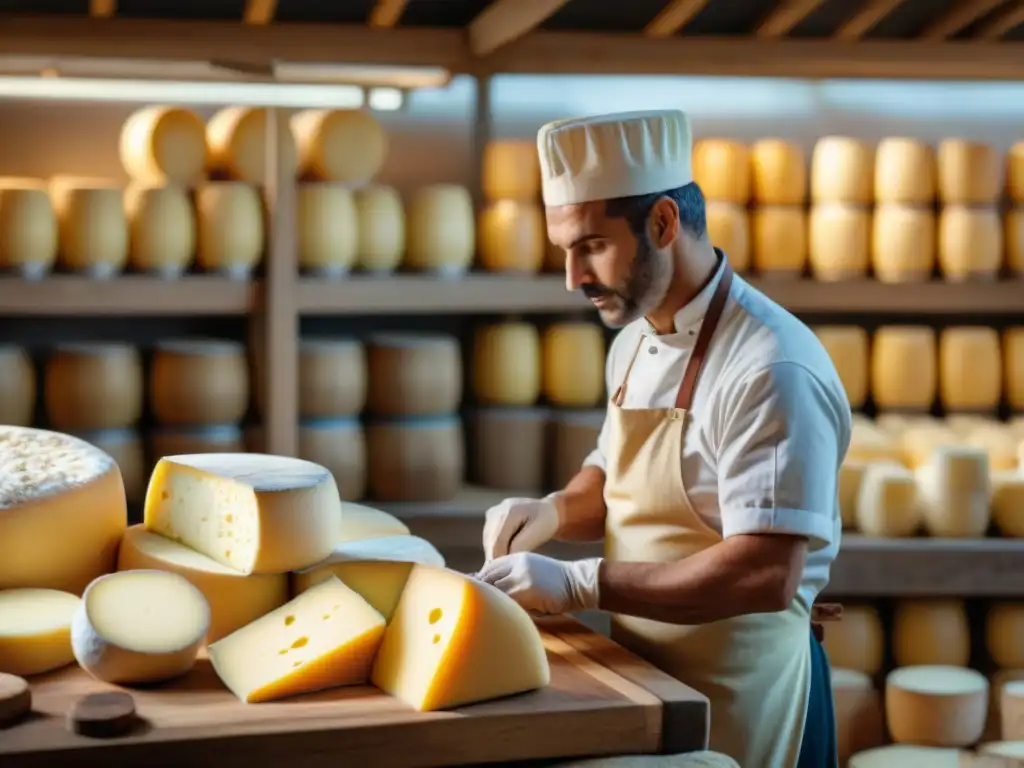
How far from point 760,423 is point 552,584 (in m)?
0.35

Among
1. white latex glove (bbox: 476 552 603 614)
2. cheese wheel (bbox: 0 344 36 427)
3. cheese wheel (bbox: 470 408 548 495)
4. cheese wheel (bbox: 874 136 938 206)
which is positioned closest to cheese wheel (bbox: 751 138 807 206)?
cheese wheel (bbox: 874 136 938 206)

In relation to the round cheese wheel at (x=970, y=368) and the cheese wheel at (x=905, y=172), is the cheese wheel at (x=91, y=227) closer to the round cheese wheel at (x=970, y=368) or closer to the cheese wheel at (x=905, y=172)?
the cheese wheel at (x=905, y=172)

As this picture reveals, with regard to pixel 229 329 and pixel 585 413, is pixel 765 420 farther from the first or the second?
pixel 229 329

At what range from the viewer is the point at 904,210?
3645 millimetres

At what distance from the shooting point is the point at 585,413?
3615 millimetres

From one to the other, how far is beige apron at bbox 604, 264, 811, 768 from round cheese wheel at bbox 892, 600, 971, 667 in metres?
1.46

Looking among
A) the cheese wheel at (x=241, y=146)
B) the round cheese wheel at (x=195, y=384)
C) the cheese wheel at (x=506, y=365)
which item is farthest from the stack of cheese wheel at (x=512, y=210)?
the round cheese wheel at (x=195, y=384)

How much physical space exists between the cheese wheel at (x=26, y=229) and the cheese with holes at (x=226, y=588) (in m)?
1.42

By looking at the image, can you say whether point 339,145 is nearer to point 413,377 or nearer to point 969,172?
point 413,377

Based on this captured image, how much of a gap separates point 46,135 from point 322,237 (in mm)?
841

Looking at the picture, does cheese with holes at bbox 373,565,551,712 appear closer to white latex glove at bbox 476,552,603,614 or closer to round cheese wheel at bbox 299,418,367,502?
white latex glove at bbox 476,552,603,614

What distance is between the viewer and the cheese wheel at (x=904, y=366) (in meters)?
3.71

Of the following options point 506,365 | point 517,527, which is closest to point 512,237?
point 506,365

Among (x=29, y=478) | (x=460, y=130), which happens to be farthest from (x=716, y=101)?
(x=29, y=478)
